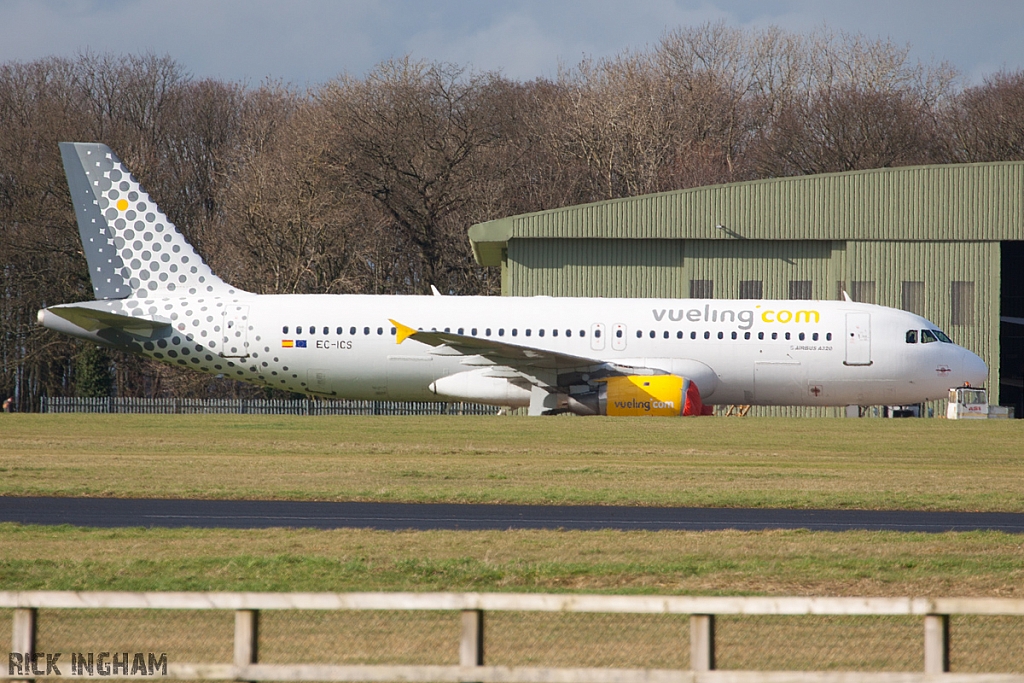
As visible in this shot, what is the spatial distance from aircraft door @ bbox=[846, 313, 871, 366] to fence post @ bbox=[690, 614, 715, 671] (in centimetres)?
2848

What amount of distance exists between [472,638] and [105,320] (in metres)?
29.2

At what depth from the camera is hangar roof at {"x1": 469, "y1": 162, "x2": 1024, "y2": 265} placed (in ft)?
140

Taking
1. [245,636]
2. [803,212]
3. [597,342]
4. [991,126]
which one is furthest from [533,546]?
[991,126]

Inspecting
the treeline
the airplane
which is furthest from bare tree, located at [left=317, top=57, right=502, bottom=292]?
the airplane

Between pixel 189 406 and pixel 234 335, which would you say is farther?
pixel 189 406

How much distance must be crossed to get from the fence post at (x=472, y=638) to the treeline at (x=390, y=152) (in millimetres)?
46171

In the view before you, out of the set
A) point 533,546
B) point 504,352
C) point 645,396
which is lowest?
point 533,546

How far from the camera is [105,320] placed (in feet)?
110

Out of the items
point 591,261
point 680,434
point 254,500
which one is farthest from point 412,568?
point 591,261

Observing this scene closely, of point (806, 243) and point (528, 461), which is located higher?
point (806, 243)

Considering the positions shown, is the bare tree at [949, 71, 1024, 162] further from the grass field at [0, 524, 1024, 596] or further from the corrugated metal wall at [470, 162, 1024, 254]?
the grass field at [0, 524, 1024, 596]

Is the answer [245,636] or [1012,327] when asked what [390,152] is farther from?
[245,636]

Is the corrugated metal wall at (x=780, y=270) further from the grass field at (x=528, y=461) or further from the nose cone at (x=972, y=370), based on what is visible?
the grass field at (x=528, y=461)

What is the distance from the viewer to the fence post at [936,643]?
6.23 m
